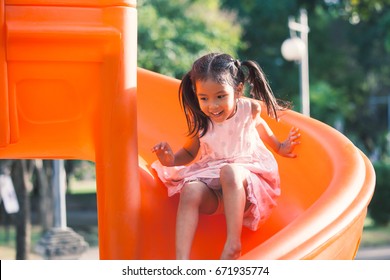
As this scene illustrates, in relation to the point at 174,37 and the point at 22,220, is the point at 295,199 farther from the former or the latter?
the point at 174,37

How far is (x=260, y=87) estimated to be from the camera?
2.86 meters

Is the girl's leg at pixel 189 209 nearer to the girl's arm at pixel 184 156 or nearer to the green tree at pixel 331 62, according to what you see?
the girl's arm at pixel 184 156

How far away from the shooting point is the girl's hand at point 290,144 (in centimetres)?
306

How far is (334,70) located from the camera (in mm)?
25234

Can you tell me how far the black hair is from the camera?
266 centimetres

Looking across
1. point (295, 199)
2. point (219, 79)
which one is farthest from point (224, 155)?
point (295, 199)

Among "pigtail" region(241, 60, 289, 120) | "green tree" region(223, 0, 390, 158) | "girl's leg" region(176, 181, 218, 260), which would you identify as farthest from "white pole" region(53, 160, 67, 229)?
"green tree" region(223, 0, 390, 158)

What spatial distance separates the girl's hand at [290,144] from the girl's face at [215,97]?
1.35 ft

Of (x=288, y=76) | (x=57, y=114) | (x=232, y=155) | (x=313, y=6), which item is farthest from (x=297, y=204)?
(x=288, y=76)

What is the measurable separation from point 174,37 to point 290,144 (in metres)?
11.3

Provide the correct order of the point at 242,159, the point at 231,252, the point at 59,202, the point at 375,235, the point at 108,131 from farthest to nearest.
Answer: the point at 375,235
the point at 59,202
the point at 242,159
the point at 108,131
the point at 231,252

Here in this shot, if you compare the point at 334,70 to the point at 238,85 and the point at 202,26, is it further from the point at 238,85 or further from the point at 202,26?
the point at 238,85

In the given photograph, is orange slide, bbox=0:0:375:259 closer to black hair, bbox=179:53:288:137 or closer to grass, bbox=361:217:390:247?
black hair, bbox=179:53:288:137

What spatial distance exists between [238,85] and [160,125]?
0.85 m
